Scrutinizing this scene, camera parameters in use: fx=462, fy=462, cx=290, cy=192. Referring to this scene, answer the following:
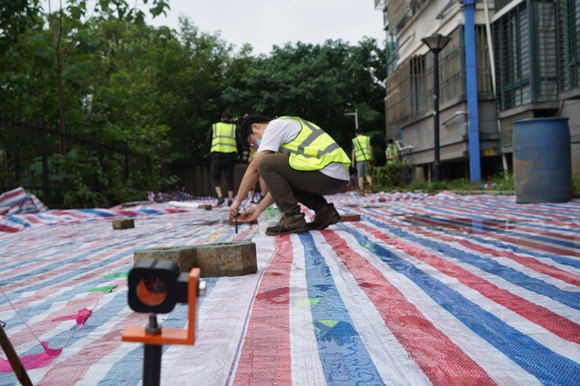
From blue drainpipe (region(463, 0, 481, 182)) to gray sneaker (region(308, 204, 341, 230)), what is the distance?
349 inches

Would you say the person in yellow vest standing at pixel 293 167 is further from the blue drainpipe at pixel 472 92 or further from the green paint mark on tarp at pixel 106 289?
the blue drainpipe at pixel 472 92

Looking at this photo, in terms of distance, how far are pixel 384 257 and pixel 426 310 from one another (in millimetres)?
1046

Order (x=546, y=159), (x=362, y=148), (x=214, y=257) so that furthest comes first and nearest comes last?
(x=362, y=148)
(x=546, y=159)
(x=214, y=257)

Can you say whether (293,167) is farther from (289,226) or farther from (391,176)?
(391,176)

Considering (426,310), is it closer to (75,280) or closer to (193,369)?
(193,369)

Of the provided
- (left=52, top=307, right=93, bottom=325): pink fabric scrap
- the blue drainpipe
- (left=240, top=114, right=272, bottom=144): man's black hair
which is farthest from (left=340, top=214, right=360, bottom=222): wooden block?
the blue drainpipe

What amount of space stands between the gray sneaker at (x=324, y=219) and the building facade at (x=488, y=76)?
22.3 ft

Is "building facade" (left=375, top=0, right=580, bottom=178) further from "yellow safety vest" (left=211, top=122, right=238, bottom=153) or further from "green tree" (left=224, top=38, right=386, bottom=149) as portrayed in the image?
"yellow safety vest" (left=211, top=122, right=238, bottom=153)

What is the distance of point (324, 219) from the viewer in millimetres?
4211

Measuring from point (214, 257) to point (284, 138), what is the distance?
197 centimetres

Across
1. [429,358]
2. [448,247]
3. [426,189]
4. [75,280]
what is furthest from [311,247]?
[426,189]

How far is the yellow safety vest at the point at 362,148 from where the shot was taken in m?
11.5

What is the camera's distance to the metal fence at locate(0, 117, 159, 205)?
746 cm

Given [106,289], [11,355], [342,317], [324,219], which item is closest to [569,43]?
[324,219]
